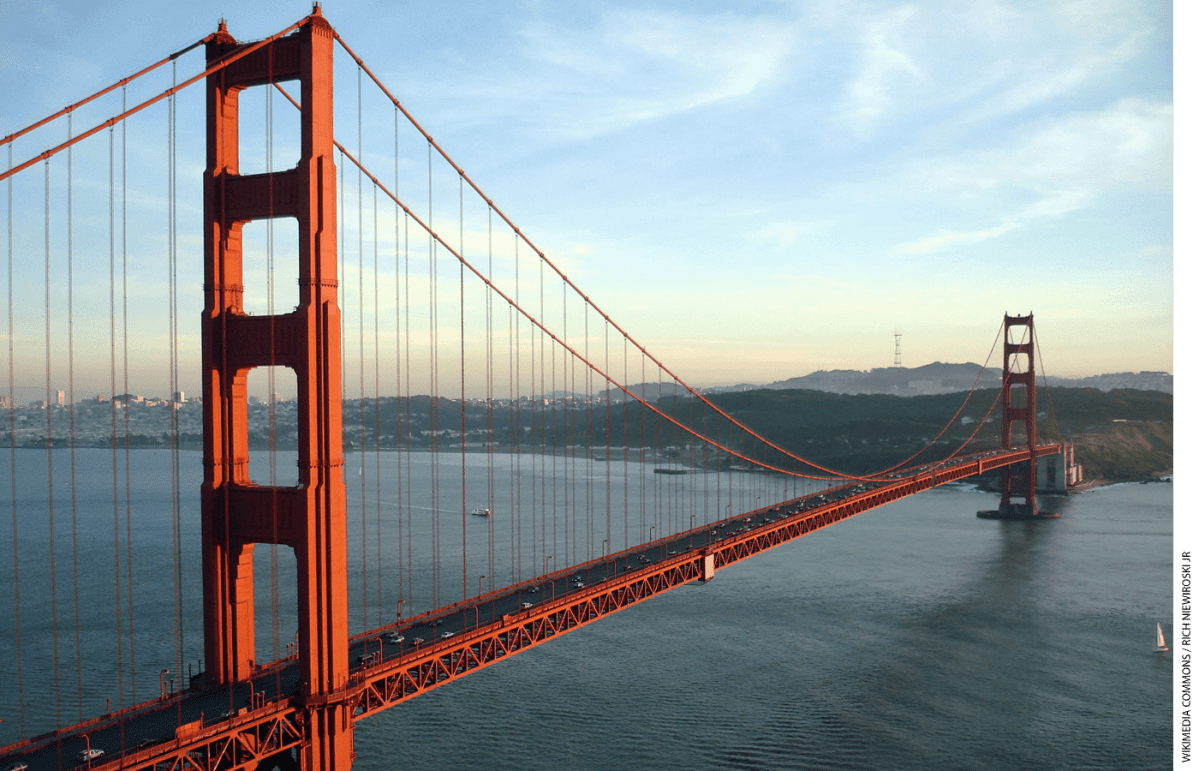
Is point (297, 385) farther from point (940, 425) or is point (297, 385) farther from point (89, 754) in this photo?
point (940, 425)

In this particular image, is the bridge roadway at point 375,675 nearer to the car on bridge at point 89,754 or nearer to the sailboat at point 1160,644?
the car on bridge at point 89,754

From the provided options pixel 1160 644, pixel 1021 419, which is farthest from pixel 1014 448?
pixel 1160 644

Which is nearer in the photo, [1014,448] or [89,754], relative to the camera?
[89,754]

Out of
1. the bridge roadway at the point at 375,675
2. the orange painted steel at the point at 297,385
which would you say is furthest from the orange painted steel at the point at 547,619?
the orange painted steel at the point at 297,385

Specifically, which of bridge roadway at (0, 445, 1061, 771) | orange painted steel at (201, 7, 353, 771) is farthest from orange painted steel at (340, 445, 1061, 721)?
orange painted steel at (201, 7, 353, 771)

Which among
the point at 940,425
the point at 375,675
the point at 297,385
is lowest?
the point at 940,425

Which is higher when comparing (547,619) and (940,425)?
(547,619)

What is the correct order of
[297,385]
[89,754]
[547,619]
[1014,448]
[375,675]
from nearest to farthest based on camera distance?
1. [89,754]
2. [297,385]
3. [375,675]
4. [547,619]
5. [1014,448]

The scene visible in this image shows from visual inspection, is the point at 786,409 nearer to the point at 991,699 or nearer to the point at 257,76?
the point at 991,699
